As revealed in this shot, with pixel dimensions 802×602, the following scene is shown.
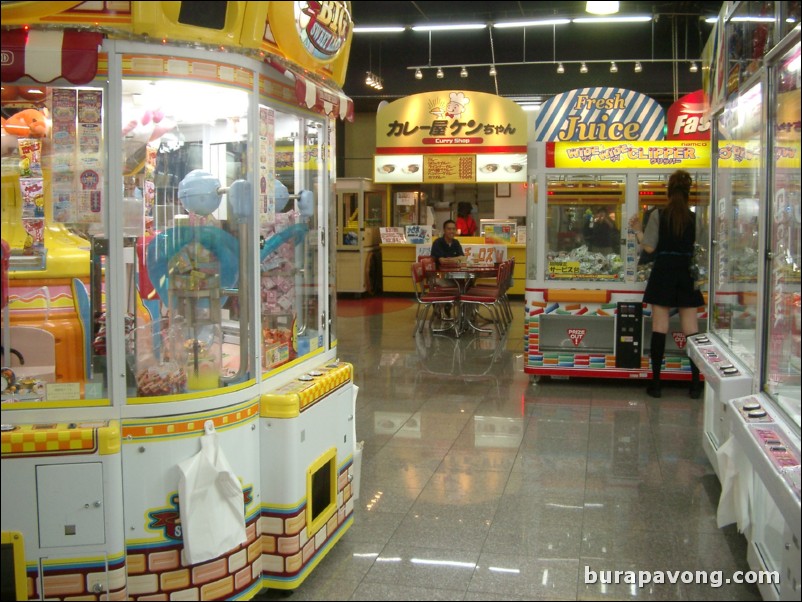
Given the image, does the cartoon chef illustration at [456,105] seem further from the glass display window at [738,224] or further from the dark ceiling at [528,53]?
the glass display window at [738,224]

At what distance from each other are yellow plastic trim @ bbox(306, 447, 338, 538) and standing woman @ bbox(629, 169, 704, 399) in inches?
150

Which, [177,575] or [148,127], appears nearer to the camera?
[177,575]

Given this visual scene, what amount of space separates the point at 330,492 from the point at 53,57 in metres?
2.02

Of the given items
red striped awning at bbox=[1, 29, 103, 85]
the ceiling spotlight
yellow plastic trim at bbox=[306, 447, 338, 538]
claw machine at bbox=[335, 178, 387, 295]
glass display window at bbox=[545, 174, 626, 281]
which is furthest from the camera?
claw machine at bbox=[335, 178, 387, 295]

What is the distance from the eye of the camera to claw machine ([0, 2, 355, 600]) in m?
2.96

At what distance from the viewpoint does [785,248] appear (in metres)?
3.51

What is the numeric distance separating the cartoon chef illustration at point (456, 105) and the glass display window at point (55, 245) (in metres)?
7.96

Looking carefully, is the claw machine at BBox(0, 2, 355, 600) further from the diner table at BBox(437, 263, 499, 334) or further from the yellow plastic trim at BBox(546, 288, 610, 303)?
the diner table at BBox(437, 263, 499, 334)

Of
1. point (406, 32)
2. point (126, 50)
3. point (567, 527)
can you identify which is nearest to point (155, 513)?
point (126, 50)

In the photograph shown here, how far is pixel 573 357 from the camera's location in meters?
7.39

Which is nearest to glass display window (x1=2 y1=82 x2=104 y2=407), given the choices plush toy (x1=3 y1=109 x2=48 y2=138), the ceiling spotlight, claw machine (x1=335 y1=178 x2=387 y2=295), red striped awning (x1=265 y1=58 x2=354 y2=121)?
plush toy (x1=3 y1=109 x2=48 y2=138)

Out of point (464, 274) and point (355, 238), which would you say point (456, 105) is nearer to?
point (464, 274)

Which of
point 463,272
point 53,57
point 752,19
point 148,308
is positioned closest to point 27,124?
point 53,57

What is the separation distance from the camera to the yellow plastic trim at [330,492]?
137 inches
